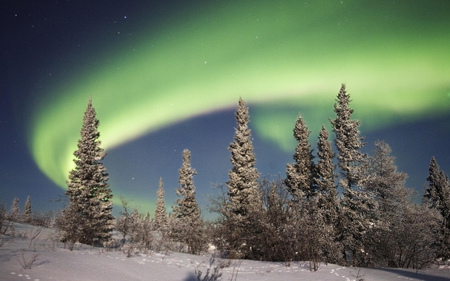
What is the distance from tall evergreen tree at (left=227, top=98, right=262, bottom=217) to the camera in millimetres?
22781

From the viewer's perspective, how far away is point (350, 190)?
22578mm

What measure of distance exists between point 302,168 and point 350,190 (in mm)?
5409

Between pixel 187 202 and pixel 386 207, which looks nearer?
pixel 386 207

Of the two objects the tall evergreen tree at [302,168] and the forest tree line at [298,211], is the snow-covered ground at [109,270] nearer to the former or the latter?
the forest tree line at [298,211]

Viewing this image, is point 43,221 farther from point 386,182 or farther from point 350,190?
point 386,182

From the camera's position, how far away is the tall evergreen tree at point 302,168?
85.7 feet

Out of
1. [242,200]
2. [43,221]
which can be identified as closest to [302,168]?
[242,200]

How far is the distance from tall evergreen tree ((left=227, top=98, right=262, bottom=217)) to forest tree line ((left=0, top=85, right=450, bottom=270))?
9 centimetres

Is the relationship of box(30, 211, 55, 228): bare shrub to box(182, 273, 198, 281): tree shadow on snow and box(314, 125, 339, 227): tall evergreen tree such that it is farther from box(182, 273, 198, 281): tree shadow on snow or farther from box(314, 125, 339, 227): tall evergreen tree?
box(314, 125, 339, 227): tall evergreen tree

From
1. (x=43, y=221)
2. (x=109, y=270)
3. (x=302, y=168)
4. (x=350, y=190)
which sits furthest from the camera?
(x=43, y=221)

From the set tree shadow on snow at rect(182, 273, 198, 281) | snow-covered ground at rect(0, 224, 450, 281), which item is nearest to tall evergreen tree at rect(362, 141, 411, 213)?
snow-covered ground at rect(0, 224, 450, 281)

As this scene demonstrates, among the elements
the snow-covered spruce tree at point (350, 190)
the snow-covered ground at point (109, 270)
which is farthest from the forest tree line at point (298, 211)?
the snow-covered ground at point (109, 270)

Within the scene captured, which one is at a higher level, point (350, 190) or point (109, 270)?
point (350, 190)

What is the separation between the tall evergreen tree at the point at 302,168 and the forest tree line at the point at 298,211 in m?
0.10
